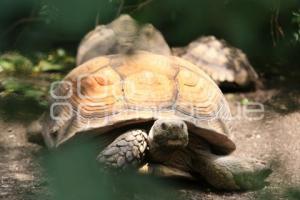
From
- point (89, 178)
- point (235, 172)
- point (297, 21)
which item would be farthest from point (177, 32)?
point (89, 178)

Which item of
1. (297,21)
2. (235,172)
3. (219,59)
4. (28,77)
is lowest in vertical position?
(28,77)

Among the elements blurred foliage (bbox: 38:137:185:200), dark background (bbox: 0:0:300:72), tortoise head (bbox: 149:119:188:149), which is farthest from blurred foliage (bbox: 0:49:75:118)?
tortoise head (bbox: 149:119:188:149)

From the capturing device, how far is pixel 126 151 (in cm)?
281

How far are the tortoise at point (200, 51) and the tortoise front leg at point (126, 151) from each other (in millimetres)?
1469

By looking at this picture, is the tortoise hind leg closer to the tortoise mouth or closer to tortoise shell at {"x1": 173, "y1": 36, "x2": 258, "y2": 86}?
the tortoise mouth

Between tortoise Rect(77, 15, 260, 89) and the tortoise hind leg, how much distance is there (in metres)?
1.50

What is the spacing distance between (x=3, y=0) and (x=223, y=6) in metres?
1.62

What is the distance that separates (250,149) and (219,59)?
128 centimetres

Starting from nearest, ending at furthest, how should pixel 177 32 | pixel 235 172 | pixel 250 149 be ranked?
pixel 235 172
pixel 250 149
pixel 177 32

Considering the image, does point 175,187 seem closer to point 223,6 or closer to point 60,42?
point 223,6

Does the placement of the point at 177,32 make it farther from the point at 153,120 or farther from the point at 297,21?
the point at 153,120

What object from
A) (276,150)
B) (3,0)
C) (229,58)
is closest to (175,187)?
(276,150)

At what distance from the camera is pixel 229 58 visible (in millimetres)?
4727

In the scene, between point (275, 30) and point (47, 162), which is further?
point (275, 30)
